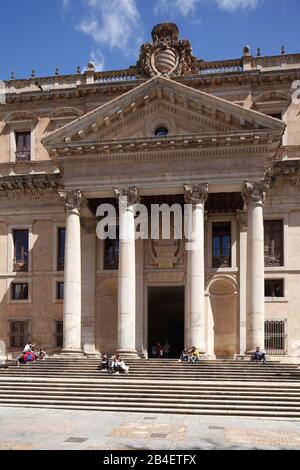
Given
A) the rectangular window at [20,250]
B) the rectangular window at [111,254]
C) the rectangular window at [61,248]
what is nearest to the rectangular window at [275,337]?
the rectangular window at [111,254]

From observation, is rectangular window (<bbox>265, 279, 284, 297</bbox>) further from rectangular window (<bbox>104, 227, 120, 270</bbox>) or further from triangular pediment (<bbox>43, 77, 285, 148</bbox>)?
triangular pediment (<bbox>43, 77, 285, 148</bbox>)

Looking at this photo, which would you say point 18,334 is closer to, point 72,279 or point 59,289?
point 59,289

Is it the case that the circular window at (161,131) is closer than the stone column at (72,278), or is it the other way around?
the stone column at (72,278)

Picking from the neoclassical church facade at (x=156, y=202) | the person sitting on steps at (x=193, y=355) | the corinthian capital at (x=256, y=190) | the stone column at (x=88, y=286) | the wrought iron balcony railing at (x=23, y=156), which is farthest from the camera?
the wrought iron balcony railing at (x=23, y=156)

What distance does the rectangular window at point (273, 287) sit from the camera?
3472 cm

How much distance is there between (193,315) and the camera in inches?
1187

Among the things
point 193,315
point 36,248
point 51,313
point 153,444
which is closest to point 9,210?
point 36,248

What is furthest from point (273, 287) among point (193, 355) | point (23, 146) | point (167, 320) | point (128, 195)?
point (23, 146)

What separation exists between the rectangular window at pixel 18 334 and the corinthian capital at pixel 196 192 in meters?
14.0

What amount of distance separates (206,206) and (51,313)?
11.8m

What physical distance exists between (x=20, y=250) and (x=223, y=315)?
13.9 metres

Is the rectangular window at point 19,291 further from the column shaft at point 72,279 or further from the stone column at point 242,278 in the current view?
the stone column at point 242,278

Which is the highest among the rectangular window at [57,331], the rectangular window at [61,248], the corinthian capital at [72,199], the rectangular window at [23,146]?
the rectangular window at [23,146]

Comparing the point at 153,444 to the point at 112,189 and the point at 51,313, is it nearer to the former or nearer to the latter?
the point at 112,189
